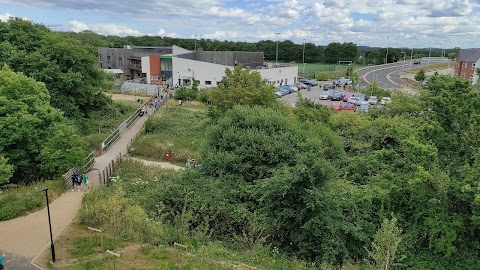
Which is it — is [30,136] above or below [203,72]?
below

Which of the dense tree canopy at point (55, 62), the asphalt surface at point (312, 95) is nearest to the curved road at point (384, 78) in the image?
the asphalt surface at point (312, 95)

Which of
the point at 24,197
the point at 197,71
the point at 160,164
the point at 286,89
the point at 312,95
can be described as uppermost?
the point at 197,71

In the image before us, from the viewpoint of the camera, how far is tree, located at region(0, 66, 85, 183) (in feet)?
65.4

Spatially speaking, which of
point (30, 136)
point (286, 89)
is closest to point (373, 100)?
point (286, 89)

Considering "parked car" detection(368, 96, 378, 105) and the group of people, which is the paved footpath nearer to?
the group of people

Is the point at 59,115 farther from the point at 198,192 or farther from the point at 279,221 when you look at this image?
the point at 279,221

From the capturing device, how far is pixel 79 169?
22.0 meters

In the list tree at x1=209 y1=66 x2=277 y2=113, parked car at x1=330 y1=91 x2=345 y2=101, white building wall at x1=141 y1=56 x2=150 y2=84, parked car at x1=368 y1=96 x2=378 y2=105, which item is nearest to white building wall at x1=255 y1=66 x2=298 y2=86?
parked car at x1=330 y1=91 x2=345 y2=101

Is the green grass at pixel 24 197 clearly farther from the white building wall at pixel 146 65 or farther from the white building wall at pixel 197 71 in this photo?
the white building wall at pixel 146 65

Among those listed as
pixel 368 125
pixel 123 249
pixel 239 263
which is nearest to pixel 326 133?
pixel 368 125

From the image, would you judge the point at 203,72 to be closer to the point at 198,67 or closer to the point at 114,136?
the point at 198,67

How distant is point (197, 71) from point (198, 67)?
0.68 m

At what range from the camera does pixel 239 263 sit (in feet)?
42.0

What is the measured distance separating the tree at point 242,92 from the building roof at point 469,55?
159ft
